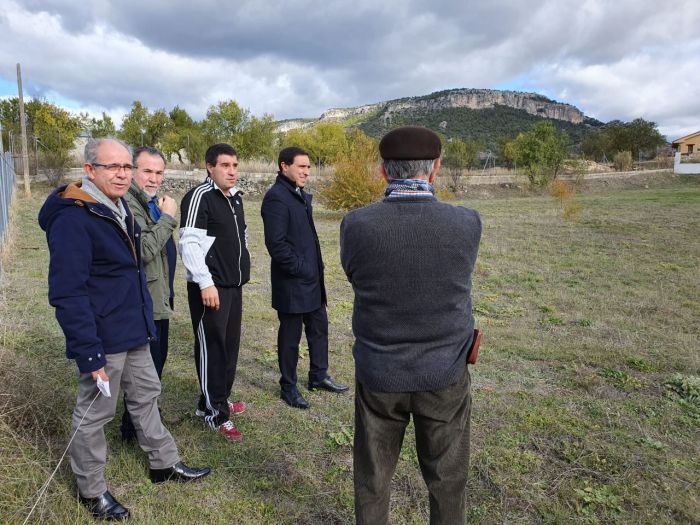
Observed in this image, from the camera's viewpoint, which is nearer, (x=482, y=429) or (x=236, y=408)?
(x=482, y=429)

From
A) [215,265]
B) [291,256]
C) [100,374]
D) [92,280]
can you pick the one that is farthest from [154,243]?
[291,256]

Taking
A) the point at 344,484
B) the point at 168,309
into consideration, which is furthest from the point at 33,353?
the point at 344,484

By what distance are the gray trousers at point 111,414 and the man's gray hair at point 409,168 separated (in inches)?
63.4

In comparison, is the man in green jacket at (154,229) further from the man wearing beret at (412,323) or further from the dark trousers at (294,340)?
the man wearing beret at (412,323)

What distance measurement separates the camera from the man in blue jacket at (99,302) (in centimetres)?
216

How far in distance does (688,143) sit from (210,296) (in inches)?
2925

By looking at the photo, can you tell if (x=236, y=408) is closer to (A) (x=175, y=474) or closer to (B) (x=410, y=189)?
(A) (x=175, y=474)

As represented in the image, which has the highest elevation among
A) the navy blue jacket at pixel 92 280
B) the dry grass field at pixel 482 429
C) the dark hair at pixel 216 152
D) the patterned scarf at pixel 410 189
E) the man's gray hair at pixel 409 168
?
the dark hair at pixel 216 152

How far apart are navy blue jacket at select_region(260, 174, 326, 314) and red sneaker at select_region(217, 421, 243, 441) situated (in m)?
0.93

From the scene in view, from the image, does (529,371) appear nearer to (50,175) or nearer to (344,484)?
(344,484)

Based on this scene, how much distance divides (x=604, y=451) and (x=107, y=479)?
9.89 feet

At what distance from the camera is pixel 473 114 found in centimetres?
12825

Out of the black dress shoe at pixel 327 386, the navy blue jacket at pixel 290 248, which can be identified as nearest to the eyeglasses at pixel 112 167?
the navy blue jacket at pixel 290 248

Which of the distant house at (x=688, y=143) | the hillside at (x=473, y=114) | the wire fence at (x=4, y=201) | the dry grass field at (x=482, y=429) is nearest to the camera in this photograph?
the dry grass field at (x=482, y=429)
